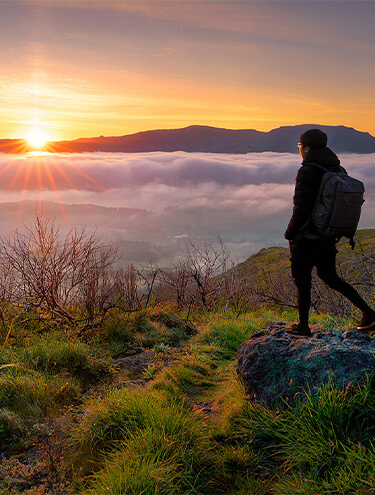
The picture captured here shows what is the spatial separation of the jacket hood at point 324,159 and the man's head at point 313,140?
66 mm

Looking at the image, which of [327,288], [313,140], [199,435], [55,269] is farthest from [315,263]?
[55,269]

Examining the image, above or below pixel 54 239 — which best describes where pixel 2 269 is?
below

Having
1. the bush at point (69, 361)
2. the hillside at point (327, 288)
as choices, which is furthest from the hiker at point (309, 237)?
the bush at point (69, 361)

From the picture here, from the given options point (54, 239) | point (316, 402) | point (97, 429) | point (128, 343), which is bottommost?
point (128, 343)

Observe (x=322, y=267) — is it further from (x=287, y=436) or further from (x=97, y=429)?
(x=97, y=429)

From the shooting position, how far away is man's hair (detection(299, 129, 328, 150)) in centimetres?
410

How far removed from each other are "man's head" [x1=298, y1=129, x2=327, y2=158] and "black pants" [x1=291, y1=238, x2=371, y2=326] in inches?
40.7

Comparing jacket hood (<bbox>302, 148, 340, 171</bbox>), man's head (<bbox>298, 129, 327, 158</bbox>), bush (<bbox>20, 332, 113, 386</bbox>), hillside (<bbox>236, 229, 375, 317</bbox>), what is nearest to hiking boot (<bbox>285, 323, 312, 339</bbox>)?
hillside (<bbox>236, 229, 375, 317</bbox>)

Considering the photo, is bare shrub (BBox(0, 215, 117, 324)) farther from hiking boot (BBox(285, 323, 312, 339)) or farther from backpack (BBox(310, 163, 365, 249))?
backpack (BBox(310, 163, 365, 249))

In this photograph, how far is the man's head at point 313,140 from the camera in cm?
410

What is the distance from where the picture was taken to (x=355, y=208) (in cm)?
375

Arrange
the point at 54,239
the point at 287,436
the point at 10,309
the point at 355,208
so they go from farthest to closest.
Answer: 1. the point at 54,239
2. the point at 10,309
3. the point at 355,208
4. the point at 287,436

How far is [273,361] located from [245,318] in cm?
388

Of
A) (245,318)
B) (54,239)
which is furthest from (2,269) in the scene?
(245,318)
